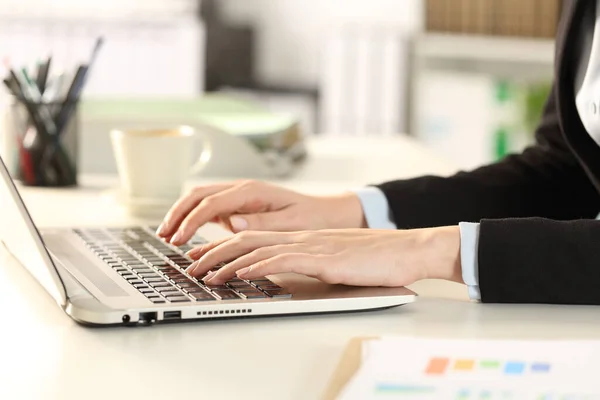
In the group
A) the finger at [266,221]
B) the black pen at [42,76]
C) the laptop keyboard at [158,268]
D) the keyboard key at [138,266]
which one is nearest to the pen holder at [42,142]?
the black pen at [42,76]

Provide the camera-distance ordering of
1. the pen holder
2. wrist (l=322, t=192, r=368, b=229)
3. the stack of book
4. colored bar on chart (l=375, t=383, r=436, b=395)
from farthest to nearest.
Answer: the stack of book, the pen holder, wrist (l=322, t=192, r=368, b=229), colored bar on chart (l=375, t=383, r=436, b=395)

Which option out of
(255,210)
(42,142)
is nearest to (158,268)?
(255,210)

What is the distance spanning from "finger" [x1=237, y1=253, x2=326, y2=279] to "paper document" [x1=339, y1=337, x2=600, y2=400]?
0.65 feet

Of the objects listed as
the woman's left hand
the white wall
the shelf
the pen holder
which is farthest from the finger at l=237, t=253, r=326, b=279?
the white wall

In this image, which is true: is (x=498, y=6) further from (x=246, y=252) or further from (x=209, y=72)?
(x=246, y=252)

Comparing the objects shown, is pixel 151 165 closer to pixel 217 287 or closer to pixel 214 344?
pixel 217 287

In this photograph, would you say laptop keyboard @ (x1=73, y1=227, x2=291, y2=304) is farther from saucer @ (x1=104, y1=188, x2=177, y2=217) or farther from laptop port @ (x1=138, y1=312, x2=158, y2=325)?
saucer @ (x1=104, y1=188, x2=177, y2=217)

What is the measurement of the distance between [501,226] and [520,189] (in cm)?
39

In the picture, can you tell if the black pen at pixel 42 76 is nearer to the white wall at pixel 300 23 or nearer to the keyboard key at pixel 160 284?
the keyboard key at pixel 160 284

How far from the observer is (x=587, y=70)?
129 cm

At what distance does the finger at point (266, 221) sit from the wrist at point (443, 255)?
23 cm

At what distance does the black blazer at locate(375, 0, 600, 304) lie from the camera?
95cm

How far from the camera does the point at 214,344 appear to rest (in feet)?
2.69

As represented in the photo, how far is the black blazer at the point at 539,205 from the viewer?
95cm
